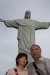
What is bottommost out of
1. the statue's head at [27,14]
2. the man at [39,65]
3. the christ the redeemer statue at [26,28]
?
the man at [39,65]

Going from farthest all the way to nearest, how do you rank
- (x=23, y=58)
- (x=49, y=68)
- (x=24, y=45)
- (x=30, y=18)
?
(x=30, y=18) → (x=24, y=45) → (x=23, y=58) → (x=49, y=68)

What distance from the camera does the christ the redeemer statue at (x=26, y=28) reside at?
7.30 m

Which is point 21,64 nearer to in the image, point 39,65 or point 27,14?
point 39,65

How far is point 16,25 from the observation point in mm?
7621

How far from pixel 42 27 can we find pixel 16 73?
18.3ft

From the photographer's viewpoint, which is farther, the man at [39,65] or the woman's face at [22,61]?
the woman's face at [22,61]

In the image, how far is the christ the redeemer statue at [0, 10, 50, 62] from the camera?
24.0ft

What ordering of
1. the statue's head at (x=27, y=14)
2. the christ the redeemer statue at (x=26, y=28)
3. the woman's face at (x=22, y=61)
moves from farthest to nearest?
1. the statue's head at (x=27, y=14)
2. the christ the redeemer statue at (x=26, y=28)
3. the woman's face at (x=22, y=61)

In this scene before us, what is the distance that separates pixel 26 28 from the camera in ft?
24.5

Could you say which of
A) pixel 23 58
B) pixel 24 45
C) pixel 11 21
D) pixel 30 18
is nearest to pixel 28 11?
pixel 30 18

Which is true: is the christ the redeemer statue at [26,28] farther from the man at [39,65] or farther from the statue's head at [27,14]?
the man at [39,65]

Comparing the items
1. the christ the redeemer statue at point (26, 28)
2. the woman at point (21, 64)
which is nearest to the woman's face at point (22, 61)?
the woman at point (21, 64)

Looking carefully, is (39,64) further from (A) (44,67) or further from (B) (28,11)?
(B) (28,11)

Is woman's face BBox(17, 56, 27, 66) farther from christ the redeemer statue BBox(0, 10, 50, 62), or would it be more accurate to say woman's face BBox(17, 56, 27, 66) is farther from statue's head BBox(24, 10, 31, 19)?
statue's head BBox(24, 10, 31, 19)
